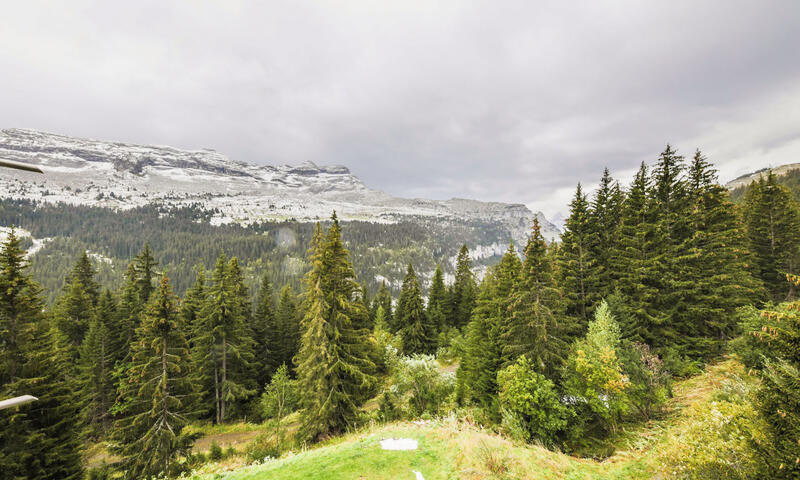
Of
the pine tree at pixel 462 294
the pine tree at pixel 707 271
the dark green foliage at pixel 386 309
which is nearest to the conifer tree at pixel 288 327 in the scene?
the dark green foliage at pixel 386 309

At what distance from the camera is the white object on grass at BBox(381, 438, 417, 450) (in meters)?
12.6

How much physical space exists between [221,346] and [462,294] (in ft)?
129

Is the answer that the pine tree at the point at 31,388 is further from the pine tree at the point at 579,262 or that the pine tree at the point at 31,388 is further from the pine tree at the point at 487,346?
the pine tree at the point at 579,262

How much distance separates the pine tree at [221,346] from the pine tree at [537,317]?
27.2 meters

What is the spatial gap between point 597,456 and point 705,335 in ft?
61.1

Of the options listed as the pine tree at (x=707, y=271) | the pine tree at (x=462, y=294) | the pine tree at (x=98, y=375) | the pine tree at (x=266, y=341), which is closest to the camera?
the pine tree at (x=707, y=271)

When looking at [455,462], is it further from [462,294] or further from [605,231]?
[462,294]

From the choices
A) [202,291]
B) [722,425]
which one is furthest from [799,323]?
[202,291]

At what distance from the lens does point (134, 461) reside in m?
18.6

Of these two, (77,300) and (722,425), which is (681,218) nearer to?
(722,425)

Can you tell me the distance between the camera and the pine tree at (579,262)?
28.7 m

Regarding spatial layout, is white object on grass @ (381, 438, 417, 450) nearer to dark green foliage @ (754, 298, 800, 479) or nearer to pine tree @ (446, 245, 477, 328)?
dark green foliage @ (754, 298, 800, 479)

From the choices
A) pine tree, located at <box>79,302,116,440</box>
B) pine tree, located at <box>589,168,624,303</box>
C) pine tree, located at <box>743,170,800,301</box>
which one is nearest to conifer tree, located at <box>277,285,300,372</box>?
pine tree, located at <box>79,302,116,440</box>

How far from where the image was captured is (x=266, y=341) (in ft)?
137
